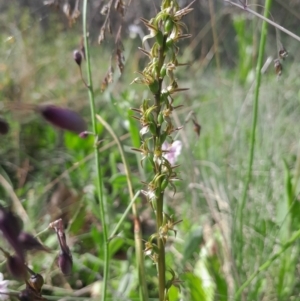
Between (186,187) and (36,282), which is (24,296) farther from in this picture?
(186,187)

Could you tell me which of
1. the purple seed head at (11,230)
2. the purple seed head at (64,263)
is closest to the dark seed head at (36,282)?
the purple seed head at (64,263)

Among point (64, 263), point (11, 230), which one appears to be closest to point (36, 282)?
point (64, 263)

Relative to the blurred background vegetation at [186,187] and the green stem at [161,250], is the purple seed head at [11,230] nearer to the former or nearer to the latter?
the blurred background vegetation at [186,187]

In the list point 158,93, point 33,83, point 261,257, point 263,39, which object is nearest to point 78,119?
point 158,93

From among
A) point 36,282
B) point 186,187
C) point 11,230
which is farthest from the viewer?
point 186,187

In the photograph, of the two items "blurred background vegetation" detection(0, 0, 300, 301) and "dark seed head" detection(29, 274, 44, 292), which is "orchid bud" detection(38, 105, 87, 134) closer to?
"blurred background vegetation" detection(0, 0, 300, 301)

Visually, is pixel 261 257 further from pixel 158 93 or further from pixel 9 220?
pixel 9 220
